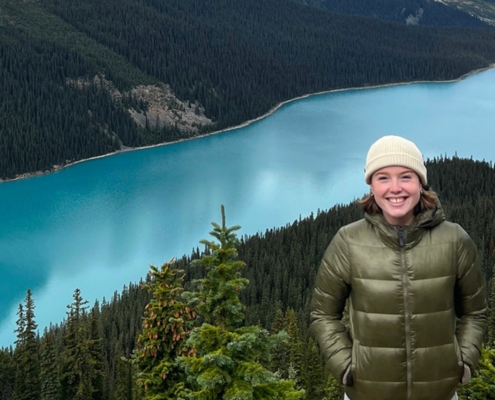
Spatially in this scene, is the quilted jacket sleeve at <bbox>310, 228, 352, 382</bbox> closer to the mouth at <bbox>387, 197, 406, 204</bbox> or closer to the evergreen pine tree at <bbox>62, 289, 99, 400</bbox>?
the mouth at <bbox>387, 197, 406, 204</bbox>

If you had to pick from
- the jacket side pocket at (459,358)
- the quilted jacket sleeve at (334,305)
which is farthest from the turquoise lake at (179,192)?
the jacket side pocket at (459,358)

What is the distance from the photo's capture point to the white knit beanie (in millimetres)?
6434

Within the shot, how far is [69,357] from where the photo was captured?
1438 inches

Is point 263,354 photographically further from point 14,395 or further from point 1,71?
point 1,71

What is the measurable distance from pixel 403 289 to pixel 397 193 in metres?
0.88

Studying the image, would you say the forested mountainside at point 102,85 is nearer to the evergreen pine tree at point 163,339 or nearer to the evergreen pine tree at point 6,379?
the evergreen pine tree at point 6,379

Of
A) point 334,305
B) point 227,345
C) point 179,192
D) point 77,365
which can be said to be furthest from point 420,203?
point 179,192

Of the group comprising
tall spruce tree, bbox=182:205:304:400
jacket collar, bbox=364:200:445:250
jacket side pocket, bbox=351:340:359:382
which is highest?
jacket collar, bbox=364:200:445:250

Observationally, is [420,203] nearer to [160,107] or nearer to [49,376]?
[49,376]

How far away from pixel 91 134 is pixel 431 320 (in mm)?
138885

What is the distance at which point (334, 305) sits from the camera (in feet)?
22.2

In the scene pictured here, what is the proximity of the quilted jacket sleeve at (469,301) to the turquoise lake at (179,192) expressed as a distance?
57.5m

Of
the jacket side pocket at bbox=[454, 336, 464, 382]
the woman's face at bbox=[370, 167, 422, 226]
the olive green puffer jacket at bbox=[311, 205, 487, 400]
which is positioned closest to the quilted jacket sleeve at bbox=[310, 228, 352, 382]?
the olive green puffer jacket at bbox=[311, 205, 487, 400]

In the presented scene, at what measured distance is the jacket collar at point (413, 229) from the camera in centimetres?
637
